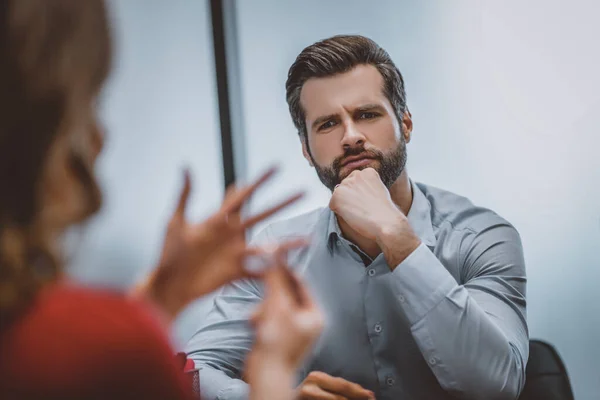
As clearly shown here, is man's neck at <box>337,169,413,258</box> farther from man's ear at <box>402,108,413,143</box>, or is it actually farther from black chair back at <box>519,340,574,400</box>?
black chair back at <box>519,340,574,400</box>

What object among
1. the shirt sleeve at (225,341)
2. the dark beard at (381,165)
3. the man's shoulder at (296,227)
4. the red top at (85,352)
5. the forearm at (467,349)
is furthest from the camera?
the man's shoulder at (296,227)

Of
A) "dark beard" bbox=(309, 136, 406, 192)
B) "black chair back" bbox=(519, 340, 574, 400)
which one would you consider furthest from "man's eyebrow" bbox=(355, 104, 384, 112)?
"black chair back" bbox=(519, 340, 574, 400)

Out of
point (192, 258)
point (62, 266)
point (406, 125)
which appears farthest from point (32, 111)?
point (406, 125)

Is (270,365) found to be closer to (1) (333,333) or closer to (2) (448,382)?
(2) (448,382)

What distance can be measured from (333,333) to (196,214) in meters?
1.01

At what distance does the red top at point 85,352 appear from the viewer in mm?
430

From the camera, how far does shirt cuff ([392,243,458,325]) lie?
1356mm

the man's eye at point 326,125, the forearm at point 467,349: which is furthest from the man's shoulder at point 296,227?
the forearm at point 467,349

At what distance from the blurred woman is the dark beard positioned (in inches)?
44.2

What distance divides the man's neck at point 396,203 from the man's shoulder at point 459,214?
7cm

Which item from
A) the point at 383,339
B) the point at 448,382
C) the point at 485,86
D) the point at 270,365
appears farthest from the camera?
the point at 485,86

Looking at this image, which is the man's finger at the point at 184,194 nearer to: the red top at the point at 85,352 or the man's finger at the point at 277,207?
the man's finger at the point at 277,207

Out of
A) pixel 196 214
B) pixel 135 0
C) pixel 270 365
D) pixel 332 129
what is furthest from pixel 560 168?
pixel 270 365

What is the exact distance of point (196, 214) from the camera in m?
2.44
